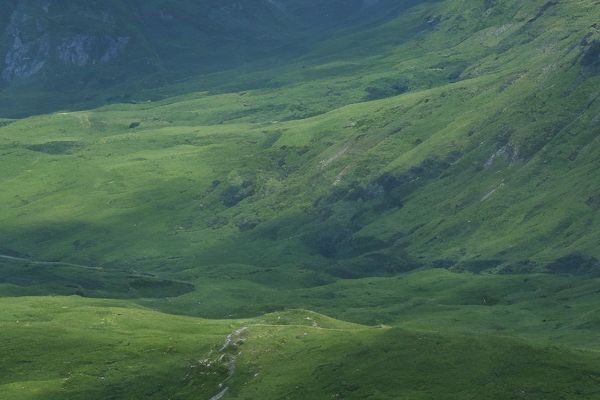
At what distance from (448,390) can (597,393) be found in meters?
23.5

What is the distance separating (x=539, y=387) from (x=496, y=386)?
6879 mm

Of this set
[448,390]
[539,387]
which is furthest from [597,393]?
[448,390]

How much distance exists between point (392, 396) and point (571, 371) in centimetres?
2984

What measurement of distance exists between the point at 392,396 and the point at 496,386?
16927 mm

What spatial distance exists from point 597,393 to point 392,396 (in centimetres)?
3263

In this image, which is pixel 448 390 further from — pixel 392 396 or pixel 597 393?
pixel 597 393

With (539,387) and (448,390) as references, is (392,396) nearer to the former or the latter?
(448,390)

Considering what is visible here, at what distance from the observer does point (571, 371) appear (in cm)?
19812

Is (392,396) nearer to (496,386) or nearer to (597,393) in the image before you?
(496,386)

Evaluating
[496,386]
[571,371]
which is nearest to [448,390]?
[496,386]

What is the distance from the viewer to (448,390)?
196 meters

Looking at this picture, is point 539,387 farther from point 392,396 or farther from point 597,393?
point 392,396

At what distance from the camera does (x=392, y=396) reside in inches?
7756

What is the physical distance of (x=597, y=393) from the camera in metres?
190
